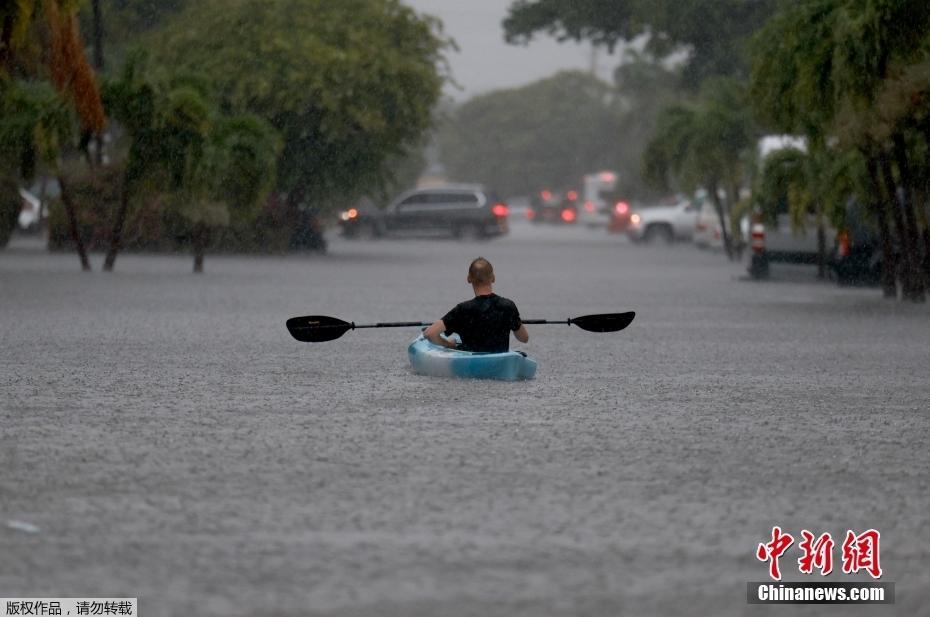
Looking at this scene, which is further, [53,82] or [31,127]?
[31,127]

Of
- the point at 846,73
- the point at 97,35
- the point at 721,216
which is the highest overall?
the point at 97,35

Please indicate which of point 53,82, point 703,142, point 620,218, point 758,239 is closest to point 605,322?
point 53,82

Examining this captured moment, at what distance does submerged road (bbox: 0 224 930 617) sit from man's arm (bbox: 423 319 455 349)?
319 millimetres

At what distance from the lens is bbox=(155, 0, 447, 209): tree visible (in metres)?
47.7

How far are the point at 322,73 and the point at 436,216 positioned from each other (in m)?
20.5

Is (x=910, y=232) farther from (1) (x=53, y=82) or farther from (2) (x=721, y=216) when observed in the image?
(2) (x=721, y=216)

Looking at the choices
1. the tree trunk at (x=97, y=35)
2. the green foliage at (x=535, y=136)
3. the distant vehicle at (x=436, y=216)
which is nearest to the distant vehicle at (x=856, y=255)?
the tree trunk at (x=97, y=35)

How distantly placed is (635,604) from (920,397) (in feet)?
24.8

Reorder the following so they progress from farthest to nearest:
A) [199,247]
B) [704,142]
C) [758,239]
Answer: [704,142], [199,247], [758,239]

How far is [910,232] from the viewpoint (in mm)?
26016

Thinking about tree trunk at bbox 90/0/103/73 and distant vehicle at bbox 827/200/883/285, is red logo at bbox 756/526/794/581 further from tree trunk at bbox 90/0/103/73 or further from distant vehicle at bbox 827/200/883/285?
tree trunk at bbox 90/0/103/73

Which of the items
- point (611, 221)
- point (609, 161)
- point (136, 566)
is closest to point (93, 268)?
point (136, 566)

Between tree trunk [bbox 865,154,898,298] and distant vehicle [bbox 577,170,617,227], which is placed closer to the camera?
tree trunk [bbox 865,154,898,298]

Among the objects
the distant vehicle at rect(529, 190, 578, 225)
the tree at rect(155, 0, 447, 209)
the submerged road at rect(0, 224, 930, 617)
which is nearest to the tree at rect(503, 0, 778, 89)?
the tree at rect(155, 0, 447, 209)
